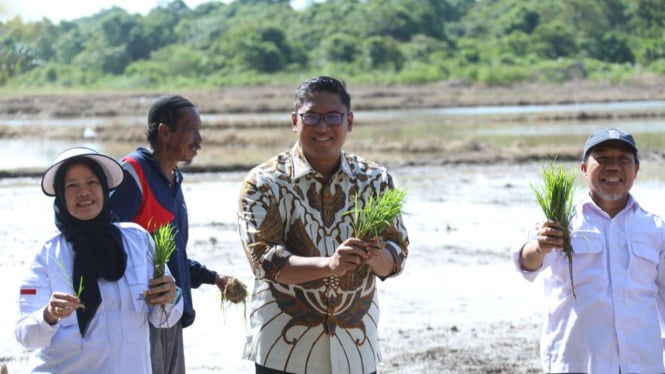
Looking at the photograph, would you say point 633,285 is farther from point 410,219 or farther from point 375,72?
point 375,72

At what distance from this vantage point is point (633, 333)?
13.9ft

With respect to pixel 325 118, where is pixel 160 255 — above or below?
below

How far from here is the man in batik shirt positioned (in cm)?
416

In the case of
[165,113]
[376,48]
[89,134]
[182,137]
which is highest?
[376,48]

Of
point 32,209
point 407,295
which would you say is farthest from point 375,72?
point 407,295

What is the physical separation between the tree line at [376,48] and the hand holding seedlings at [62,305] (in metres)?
48.9

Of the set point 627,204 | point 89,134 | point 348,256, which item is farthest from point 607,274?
point 89,134

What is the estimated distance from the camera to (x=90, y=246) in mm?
3906

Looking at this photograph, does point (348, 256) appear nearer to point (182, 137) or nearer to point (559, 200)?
point (559, 200)

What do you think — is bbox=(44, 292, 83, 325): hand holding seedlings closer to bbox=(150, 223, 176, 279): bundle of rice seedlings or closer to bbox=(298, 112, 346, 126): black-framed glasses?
bbox=(150, 223, 176, 279): bundle of rice seedlings

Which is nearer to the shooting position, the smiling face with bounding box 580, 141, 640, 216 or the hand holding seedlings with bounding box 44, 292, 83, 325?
the hand holding seedlings with bounding box 44, 292, 83, 325

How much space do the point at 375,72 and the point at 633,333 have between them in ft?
183

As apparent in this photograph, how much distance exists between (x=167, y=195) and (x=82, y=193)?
1.07 metres

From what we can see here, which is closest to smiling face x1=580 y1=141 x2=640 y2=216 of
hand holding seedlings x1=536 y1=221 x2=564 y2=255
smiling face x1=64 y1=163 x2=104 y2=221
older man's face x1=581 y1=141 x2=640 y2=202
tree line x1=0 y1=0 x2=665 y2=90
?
older man's face x1=581 y1=141 x2=640 y2=202
